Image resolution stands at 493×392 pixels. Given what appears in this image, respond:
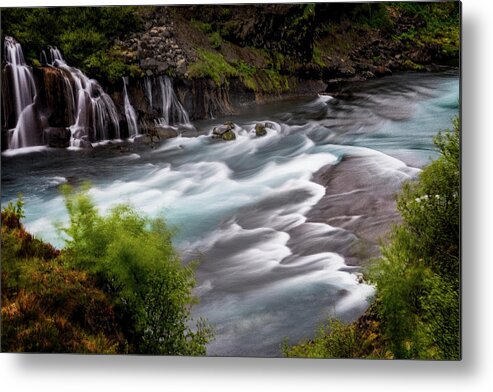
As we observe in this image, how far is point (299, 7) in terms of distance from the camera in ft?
14.9

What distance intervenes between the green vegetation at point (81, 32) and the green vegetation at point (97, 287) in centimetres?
80

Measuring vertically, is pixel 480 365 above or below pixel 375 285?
below

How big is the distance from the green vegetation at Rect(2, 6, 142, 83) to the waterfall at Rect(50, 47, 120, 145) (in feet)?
0.17

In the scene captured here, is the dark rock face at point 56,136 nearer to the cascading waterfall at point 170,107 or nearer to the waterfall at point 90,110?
the waterfall at point 90,110

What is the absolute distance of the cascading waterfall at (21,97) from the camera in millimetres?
4727

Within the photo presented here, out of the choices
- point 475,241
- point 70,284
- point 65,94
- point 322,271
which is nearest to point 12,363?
point 70,284

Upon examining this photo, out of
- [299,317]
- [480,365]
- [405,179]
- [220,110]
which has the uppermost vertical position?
[220,110]

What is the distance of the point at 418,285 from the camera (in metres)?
4.42

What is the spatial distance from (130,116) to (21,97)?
653 millimetres

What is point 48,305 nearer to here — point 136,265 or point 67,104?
point 136,265

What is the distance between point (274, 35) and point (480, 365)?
220 cm

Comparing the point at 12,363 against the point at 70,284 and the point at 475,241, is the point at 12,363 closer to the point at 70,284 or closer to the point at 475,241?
the point at 70,284

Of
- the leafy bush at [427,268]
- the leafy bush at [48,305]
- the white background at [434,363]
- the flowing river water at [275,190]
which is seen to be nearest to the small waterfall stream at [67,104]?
the flowing river water at [275,190]

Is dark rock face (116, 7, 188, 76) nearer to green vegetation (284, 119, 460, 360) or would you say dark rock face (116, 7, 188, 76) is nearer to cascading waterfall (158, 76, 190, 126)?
cascading waterfall (158, 76, 190, 126)
